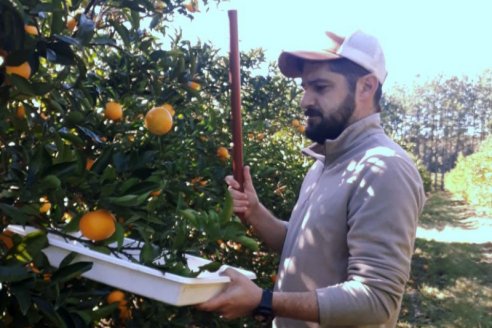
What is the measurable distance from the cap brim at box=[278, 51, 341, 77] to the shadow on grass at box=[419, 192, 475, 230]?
38.6 ft

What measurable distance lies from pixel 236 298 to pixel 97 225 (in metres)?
0.38

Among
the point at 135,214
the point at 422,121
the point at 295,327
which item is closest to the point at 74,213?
the point at 135,214

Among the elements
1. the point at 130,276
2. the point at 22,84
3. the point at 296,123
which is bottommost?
the point at 296,123

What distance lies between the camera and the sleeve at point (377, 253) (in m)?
1.35

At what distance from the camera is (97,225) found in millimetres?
1048

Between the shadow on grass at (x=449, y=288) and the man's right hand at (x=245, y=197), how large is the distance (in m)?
3.69

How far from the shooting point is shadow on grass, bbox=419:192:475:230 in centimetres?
1335

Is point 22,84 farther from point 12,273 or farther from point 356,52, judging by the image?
point 356,52

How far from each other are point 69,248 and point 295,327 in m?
0.82

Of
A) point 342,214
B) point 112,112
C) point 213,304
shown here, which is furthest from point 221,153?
point 213,304

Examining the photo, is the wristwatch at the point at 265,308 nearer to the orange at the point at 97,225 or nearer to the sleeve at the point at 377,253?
the sleeve at the point at 377,253

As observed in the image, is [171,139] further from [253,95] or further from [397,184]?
[253,95]

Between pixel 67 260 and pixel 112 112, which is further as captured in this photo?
pixel 112 112

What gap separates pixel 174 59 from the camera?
198 cm
